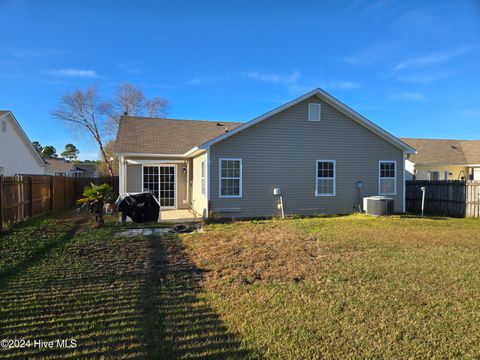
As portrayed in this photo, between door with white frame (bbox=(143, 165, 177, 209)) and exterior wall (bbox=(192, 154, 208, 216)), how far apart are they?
3.86 ft

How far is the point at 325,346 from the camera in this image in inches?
120

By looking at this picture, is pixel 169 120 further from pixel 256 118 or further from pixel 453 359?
pixel 453 359

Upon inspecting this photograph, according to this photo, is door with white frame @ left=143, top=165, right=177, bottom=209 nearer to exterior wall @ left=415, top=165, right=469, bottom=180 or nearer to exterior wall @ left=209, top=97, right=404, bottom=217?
exterior wall @ left=209, top=97, right=404, bottom=217

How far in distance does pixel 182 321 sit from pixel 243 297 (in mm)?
978

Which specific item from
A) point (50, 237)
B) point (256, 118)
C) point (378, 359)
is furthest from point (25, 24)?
point (378, 359)

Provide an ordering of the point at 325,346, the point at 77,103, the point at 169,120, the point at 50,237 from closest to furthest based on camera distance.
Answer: the point at 325,346 → the point at 50,237 → the point at 169,120 → the point at 77,103

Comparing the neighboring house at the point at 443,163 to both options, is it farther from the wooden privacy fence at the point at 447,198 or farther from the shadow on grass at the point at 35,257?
the shadow on grass at the point at 35,257

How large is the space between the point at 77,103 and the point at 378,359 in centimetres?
4034

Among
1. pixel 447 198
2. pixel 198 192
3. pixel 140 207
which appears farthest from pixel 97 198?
pixel 447 198

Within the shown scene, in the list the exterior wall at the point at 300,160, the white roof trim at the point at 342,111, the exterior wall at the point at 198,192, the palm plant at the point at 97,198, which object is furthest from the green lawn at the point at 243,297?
the white roof trim at the point at 342,111

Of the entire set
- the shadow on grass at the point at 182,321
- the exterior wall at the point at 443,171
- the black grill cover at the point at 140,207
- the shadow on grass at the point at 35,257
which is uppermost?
the exterior wall at the point at 443,171

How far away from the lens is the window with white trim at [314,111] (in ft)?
42.8

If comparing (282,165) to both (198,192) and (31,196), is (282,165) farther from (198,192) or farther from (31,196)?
(31,196)

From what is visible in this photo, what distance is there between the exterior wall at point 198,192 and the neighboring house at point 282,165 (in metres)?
0.04
